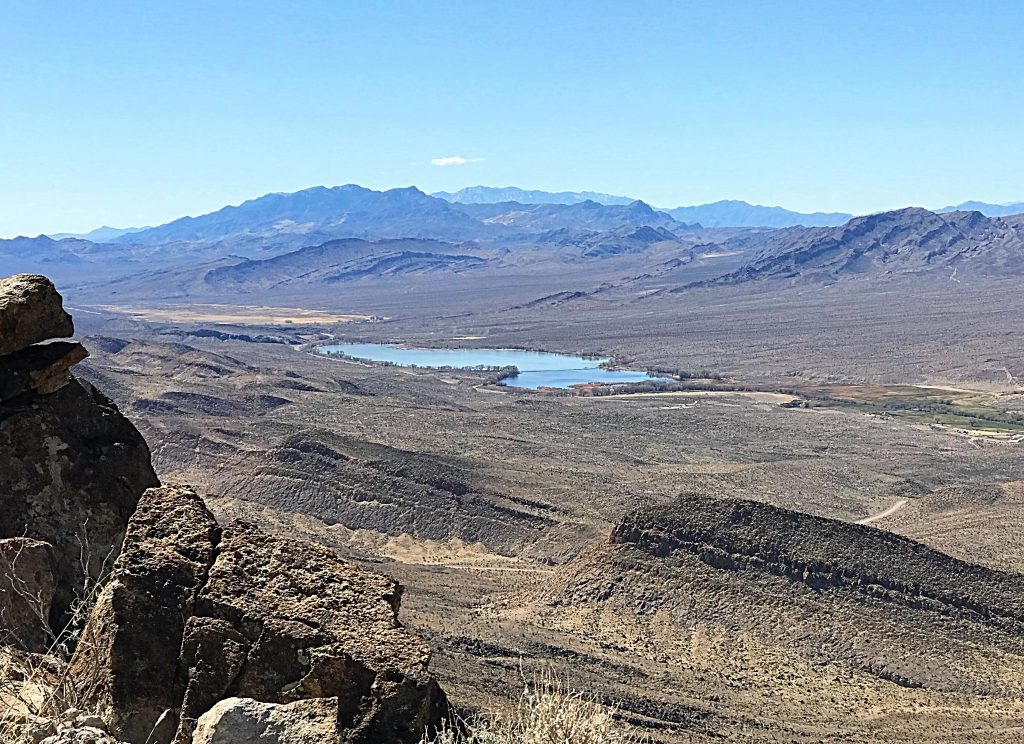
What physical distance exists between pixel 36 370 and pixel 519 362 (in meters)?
111

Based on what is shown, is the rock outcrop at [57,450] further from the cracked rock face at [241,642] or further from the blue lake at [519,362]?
the blue lake at [519,362]

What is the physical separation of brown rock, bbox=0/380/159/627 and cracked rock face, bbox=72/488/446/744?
2.65 meters

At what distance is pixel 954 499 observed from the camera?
45125 millimetres

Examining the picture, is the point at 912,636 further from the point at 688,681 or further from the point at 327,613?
the point at 327,613

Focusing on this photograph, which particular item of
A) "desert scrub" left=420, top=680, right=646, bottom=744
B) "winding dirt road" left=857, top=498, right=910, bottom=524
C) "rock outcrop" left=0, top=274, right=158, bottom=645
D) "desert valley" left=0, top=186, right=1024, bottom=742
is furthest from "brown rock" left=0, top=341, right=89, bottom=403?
"winding dirt road" left=857, top=498, right=910, bottom=524

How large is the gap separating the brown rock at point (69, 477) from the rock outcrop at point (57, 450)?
1cm

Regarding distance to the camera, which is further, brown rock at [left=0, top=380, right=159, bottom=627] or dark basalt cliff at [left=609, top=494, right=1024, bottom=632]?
dark basalt cliff at [left=609, top=494, right=1024, bottom=632]

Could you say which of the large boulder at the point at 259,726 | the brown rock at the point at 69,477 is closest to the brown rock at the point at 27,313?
the brown rock at the point at 69,477

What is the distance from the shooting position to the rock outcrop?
1066 centimetres

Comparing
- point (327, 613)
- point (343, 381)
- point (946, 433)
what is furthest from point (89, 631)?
point (343, 381)

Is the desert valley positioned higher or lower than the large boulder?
lower

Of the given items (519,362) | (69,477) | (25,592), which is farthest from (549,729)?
(519,362)

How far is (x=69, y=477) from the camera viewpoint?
36.3 ft

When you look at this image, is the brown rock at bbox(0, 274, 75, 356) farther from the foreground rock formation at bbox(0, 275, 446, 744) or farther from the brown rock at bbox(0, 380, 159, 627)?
the foreground rock formation at bbox(0, 275, 446, 744)
